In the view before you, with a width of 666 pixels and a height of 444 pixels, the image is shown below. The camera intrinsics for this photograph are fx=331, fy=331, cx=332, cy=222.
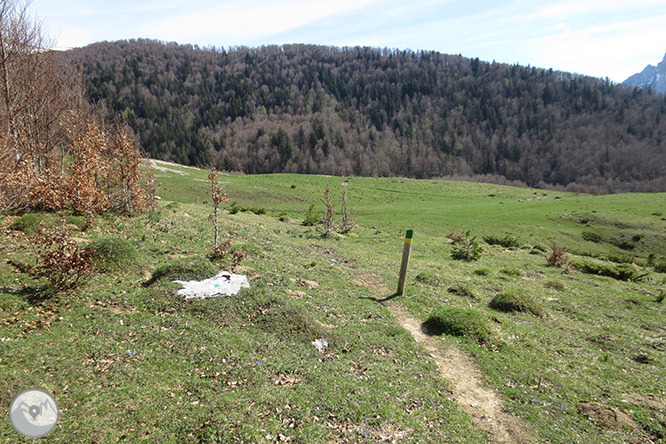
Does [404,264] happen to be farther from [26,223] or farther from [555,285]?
[26,223]

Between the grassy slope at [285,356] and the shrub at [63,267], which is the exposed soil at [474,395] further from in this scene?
the shrub at [63,267]

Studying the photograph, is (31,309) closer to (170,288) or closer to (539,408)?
(170,288)

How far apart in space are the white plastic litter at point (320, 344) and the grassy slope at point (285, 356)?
21cm

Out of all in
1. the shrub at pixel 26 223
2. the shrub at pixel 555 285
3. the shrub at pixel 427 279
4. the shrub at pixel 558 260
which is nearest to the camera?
the shrub at pixel 26 223

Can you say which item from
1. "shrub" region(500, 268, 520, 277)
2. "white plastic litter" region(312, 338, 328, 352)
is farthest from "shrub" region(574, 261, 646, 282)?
"white plastic litter" region(312, 338, 328, 352)

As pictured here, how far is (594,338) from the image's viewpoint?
1459 cm

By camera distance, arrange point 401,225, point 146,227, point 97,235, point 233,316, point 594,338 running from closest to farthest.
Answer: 1. point 233,316
2. point 594,338
3. point 97,235
4. point 146,227
5. point 401,225

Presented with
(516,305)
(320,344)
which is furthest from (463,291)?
(320,344)

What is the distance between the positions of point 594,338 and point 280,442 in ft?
49.0

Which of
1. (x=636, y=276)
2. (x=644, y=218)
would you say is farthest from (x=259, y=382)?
(x=644, y=218)

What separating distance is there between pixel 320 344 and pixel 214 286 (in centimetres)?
449

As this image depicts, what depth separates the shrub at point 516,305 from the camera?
56.0 ft

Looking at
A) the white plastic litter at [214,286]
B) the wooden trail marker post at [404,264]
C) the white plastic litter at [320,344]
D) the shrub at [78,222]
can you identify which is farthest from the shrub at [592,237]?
the shrub at [78,222]

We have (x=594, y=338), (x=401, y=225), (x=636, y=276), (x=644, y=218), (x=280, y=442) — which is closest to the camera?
(x=280, y=442)
